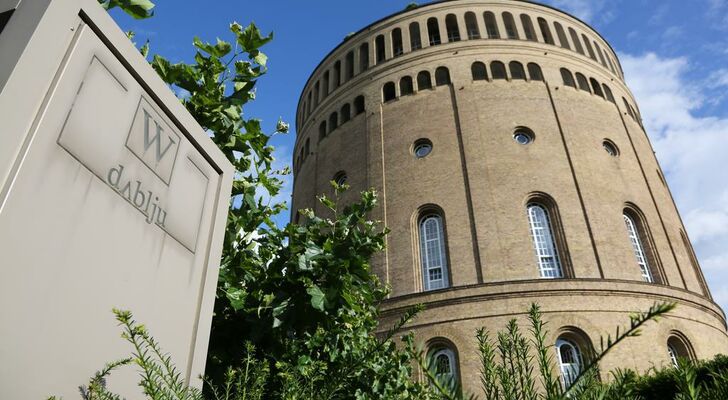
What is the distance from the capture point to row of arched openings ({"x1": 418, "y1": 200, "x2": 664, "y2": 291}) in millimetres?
17281

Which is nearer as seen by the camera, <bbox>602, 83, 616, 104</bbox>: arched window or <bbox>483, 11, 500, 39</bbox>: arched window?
<bbox>602, 83, 616, 104</bbox>: arched window

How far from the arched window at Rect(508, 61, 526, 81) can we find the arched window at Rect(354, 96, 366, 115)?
6499 millimetres

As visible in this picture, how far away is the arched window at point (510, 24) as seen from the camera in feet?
76.2

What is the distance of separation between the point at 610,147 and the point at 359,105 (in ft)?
35.1

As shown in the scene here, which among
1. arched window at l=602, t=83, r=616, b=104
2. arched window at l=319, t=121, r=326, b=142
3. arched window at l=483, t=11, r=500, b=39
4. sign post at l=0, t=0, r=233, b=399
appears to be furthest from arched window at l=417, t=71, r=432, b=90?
sign post at l=0, t=0, r=233, b=399

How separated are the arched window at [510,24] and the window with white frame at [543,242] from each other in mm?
8885

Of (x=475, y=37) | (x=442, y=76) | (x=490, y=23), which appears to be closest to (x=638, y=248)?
(x=442, y=76)

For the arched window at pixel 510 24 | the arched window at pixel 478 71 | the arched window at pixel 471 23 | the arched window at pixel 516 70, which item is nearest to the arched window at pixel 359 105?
the arched window at pixel 478 71

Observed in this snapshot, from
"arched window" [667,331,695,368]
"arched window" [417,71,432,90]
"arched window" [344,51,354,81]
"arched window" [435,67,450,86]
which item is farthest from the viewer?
"arched window" [344,51,354,81]

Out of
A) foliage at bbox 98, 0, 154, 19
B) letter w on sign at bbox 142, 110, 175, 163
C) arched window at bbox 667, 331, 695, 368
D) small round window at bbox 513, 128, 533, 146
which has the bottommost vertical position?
letter w on sign at bbox 142, 110, 175, 163

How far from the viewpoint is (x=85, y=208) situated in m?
1.82

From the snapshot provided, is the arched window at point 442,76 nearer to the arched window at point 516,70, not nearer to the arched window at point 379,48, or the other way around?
the arched window at point 516,70

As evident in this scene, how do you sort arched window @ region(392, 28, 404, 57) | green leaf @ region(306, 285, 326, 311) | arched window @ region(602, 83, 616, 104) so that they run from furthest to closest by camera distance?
1. arched window @ region(392, 28, 404, 57)
2. arched window @ region(602, 83, 616, 104)
3. green leaf @ region(306, 285, 326, 311)

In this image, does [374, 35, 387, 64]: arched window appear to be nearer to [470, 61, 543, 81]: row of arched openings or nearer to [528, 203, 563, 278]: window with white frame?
[470, 61, 543, 81]: row of arched openings
